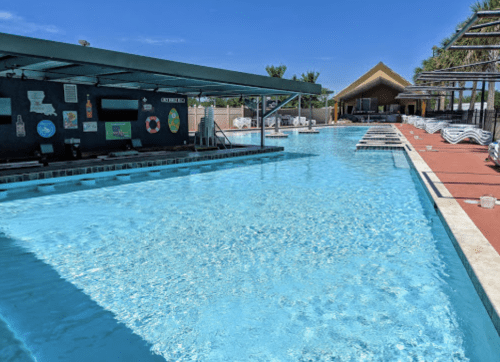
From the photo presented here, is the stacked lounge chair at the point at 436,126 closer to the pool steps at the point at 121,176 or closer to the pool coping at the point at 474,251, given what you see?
the pool steps at the point at 121,176

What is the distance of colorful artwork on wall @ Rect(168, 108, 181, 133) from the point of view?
15086mm

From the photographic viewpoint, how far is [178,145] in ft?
51.0

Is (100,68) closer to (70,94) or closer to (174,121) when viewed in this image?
(70,94)

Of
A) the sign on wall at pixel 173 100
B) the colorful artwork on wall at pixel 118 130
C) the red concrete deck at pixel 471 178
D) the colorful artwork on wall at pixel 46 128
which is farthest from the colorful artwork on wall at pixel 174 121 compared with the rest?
the red concrete deck at pixel 471 178

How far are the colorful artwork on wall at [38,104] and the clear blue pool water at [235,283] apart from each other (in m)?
4.31

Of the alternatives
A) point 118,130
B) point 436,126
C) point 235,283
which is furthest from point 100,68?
point 436,126

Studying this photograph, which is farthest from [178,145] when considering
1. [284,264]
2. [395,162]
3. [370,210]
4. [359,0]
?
[359,0]

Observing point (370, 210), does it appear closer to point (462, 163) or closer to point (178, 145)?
point (462, 163)

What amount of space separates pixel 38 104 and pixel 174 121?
5.21m

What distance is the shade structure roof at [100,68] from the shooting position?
21.6 ft

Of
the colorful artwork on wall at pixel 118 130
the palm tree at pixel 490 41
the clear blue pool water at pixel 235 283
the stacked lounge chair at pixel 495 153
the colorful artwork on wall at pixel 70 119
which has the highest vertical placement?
the palm tree at pixel 490 41

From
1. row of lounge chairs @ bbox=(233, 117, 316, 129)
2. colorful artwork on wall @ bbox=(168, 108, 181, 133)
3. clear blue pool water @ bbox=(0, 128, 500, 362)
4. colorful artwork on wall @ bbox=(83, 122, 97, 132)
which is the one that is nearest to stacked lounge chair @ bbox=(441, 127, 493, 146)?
clear blue pool water @ bbox=(0, 128, 500, 362)

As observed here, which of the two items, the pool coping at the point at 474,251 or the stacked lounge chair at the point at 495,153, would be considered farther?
the stacked lounge chair at the point at 495,153

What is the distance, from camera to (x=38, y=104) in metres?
11.0
